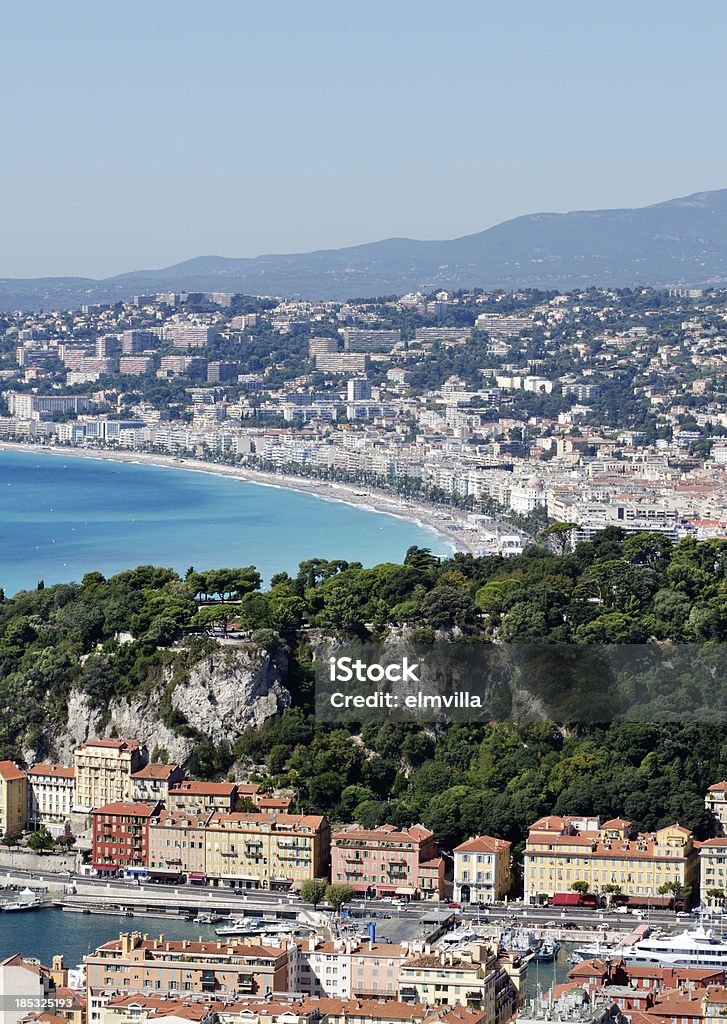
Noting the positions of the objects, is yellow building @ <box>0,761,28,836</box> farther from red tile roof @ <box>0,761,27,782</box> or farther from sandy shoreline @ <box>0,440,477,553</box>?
sandy shoreline @ <box>0,440,477,553</box>

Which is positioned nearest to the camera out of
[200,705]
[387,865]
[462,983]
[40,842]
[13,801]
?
[462,983]

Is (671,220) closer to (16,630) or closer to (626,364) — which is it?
(626,364)

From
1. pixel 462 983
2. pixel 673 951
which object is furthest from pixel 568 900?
pixel 462 983

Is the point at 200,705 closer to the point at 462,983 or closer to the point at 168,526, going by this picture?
the point at 462,983

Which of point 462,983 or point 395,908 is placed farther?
point 395,908

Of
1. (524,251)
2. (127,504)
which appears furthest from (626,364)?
(524,251)

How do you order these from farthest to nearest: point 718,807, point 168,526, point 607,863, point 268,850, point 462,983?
point 168,526 → point 718,807 → point 268,850 → point 607,863 → point 462,983

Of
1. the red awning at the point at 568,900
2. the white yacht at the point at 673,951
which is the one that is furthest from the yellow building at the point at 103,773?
the white yacht at the point at 673,951

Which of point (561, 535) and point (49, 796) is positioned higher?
point (561, 535)
